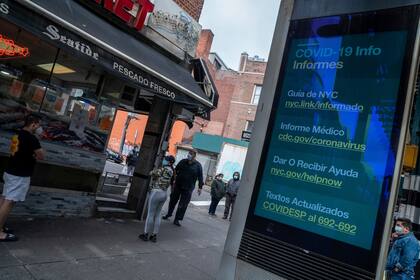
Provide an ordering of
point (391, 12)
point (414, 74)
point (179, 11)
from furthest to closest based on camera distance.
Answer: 1. point (179, 11)
2. point (391, 12)
3. point (414, 74)

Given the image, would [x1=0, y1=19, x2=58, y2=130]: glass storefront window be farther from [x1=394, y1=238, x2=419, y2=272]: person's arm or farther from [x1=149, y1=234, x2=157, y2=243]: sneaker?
[x1=394, y1=238, x2=419, y2=272]: person's arm

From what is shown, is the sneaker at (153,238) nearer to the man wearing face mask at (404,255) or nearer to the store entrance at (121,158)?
the store entrance at (121,158)

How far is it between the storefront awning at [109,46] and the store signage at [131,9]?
11.4 inches

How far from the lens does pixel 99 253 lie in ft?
18.4

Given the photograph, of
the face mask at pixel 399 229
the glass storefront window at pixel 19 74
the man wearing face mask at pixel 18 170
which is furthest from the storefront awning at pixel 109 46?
the face mask at pixel 399 229

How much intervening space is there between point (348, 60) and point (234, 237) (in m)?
1.70

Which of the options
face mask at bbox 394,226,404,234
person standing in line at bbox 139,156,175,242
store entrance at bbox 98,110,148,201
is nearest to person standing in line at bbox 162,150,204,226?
store entrance at bbox 98,110,148,201

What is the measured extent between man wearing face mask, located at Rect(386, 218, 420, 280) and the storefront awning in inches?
182

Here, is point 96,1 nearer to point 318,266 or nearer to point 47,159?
point 47,159

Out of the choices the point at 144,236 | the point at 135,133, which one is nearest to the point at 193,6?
the point at 144,236

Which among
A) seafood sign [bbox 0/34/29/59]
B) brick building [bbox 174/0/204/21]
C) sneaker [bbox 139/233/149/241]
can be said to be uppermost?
brick building [bbox 174/0/204/21]

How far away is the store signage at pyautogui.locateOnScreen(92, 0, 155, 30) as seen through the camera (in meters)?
7.09

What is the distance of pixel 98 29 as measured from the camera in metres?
6.12

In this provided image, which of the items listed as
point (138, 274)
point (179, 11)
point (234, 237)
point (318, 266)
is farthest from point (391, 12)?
point (179, 11)
